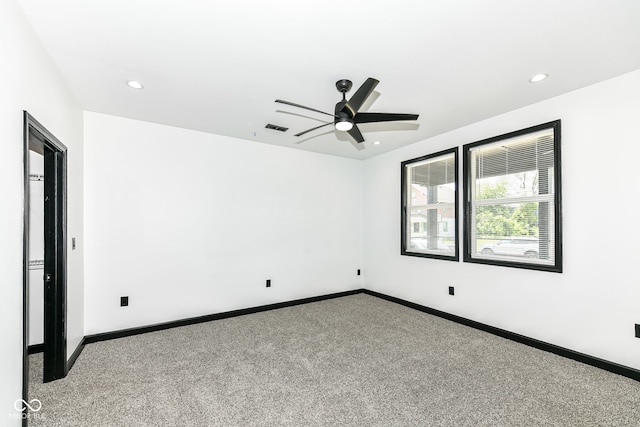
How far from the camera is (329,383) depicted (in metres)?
2.38

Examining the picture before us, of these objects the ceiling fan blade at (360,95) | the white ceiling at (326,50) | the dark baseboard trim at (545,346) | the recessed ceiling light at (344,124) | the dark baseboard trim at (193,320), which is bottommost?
the dark baseboard trim at (193,320)

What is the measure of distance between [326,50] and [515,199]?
2743 mm

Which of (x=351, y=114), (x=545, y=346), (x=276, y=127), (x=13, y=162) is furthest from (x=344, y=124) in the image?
(x=545, y=346)

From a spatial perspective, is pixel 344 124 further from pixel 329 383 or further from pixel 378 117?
pixel 329 383

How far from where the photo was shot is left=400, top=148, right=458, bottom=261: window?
405 cm

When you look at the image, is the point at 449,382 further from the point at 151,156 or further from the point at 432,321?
the point at 151,156

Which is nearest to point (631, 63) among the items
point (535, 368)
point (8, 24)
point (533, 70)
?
point (533, 70)

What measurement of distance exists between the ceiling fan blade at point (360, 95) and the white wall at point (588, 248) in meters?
2.17

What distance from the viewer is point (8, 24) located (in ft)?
5.09

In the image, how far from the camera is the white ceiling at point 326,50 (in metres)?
1.73

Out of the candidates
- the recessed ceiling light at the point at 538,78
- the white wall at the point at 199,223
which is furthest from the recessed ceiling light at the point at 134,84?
the recessed ceiling light at the point at 538,78

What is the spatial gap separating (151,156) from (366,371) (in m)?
3.47

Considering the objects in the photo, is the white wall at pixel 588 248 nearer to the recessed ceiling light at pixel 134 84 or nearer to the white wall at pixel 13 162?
the recessed ceiling light at pixel 134 84

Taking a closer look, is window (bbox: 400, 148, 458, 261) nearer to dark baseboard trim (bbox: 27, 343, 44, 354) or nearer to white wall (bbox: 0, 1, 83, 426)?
white wall (bbox: 0, 1, 83, 426)
